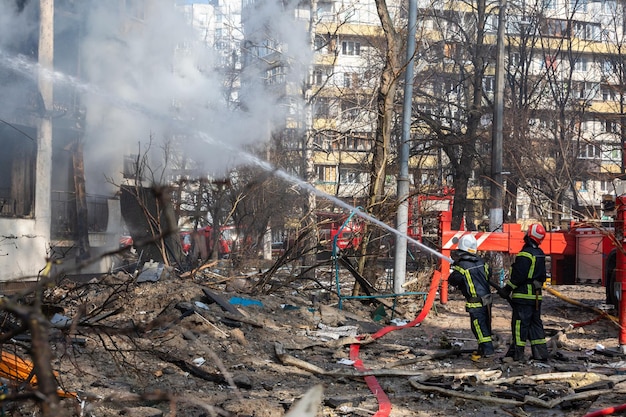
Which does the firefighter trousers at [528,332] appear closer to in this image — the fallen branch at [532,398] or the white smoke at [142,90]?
the fallen branch at [532,398]

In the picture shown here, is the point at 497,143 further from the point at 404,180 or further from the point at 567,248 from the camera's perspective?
the point at 567,248

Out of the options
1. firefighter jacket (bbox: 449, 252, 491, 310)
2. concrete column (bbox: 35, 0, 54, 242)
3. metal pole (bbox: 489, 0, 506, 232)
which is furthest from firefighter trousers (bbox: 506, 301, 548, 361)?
concrete column (bbox: 35, 0, 54, 242)

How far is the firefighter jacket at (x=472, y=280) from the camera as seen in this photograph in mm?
8703

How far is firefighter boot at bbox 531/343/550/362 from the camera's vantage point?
27.2 ft

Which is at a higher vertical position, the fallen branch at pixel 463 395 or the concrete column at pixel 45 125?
the concrete column at pixel 45 125

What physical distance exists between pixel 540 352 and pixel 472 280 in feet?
3.67

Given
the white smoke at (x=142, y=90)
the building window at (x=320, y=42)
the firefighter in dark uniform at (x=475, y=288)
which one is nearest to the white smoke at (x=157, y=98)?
the white smoke at (x=142, y=90)

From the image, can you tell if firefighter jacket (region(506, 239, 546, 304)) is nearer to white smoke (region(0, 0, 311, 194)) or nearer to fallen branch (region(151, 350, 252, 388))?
fallen branch (region(151, 350, 252, 388))

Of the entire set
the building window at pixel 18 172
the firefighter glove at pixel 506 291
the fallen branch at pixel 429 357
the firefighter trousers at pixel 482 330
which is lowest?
the fallen branch at pixel 429 357

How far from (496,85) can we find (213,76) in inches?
285

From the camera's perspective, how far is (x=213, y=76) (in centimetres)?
1925

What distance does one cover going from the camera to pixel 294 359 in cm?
776

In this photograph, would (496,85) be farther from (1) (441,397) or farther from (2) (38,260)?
(1) (441,397)

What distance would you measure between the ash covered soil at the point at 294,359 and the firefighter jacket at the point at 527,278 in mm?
758
